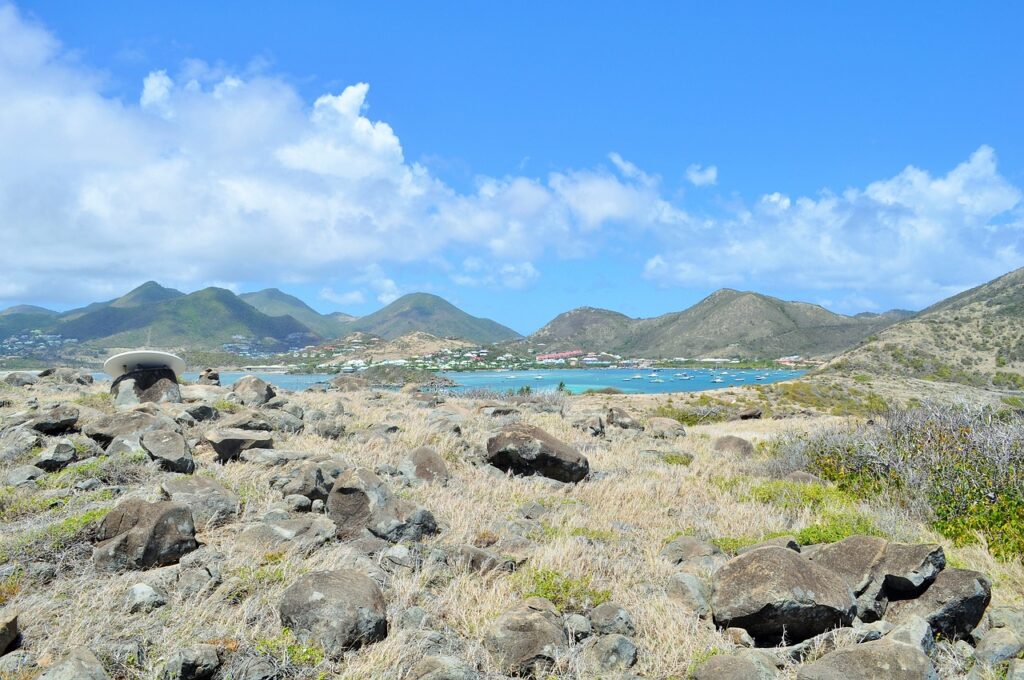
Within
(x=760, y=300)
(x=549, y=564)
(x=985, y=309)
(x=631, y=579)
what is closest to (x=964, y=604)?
(x=631, y=579)

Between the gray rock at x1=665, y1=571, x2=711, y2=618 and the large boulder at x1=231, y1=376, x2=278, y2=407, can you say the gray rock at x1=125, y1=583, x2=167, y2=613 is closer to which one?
→ the gray rock at x1=665, y1=571, x2=711, y2=618

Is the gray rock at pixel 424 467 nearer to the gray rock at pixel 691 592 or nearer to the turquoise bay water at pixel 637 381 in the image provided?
the gray rock at pixel 691 592

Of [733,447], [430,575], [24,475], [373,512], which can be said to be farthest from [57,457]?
[733,447]

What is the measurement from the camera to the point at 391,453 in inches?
503

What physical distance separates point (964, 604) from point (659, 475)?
307 inches

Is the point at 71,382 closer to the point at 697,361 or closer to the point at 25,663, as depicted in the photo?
the point at 25,663

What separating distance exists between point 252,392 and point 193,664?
15275 millimetres

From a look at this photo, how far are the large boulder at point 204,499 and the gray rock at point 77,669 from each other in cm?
334

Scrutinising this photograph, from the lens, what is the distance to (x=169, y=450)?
973cm

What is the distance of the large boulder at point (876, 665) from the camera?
4.86 metres

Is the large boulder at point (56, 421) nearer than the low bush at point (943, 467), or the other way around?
the low bush at point (943, 467)

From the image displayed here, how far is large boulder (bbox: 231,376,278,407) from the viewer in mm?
18000

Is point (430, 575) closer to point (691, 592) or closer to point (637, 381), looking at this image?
point (691, 592)

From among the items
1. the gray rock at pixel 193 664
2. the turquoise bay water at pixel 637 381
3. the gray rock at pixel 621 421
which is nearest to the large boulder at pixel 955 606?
the gray rock at pixel 193 664
